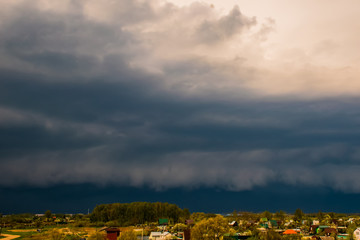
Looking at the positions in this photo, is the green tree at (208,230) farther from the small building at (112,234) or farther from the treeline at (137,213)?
the treeline at (137,213)

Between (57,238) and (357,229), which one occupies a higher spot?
(57,238)

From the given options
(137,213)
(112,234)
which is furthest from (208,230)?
(137,213)

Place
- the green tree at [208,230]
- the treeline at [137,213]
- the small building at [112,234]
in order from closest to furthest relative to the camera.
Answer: the green tree at [208,230]
the small building at [112,234]
the treeline at [137,213]

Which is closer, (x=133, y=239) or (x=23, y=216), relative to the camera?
(x=133, y=239)

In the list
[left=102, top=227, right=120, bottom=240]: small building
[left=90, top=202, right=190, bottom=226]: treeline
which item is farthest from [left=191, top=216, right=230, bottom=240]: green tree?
[left=90, top=202, right=190, bottom=226]: treeline

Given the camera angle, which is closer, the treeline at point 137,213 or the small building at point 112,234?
the small building at point 112,234

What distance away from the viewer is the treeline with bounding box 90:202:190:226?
143000mm

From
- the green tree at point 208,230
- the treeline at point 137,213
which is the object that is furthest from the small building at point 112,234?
the treeline at point 137,213

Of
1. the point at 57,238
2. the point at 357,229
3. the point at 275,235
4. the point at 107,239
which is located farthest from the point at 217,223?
the point at 357,229

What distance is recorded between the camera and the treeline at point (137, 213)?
143 metres

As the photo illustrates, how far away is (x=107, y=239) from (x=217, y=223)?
19750 millimetres

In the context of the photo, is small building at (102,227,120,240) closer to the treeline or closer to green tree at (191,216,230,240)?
green tree at (191,216,230,240)

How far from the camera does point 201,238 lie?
62.2 metres

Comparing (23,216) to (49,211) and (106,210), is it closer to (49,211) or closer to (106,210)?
(49,211)
